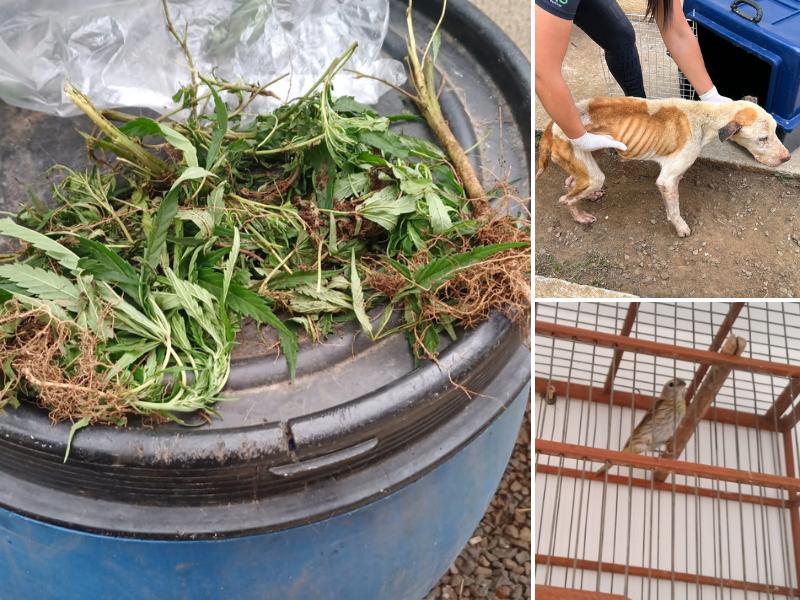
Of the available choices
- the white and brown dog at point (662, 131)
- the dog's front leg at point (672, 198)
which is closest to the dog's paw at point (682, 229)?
the dog's front leg at point (672, 198)

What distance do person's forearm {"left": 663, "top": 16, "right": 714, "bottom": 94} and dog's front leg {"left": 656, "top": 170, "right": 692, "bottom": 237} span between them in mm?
234

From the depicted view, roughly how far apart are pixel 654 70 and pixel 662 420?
1.07 meters

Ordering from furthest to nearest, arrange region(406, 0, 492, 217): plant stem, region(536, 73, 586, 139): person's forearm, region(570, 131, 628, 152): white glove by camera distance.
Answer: region(570, 131, 628, 152): white glove < region(536, 73, 586, 139): person's forearm < region(406, 0, 492, 217): plant stem

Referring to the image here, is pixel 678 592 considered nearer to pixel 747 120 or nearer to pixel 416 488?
pixel 747 120

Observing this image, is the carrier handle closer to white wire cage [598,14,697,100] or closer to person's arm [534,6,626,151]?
white wire cage [598,14,697,100]

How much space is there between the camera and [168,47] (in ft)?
5.14

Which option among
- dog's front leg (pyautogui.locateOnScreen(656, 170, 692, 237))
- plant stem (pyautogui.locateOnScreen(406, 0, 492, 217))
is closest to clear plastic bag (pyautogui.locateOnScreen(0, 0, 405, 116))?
plant stem (pyautogui.locateOnScreen(406, 0, 492, 217))

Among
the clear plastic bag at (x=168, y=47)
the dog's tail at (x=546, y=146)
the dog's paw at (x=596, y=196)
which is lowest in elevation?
the dog's paw at (x=596, y=196)

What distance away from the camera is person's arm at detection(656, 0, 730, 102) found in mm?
1927

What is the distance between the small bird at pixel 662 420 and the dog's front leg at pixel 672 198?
0.63 meters

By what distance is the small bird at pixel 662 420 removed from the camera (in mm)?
2561

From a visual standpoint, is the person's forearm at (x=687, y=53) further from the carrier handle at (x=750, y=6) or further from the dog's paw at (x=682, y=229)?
the dog's paw at (x=682, y=229)

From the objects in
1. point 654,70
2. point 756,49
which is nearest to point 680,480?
point 654,70

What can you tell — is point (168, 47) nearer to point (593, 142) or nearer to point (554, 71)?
point (554, 71)
